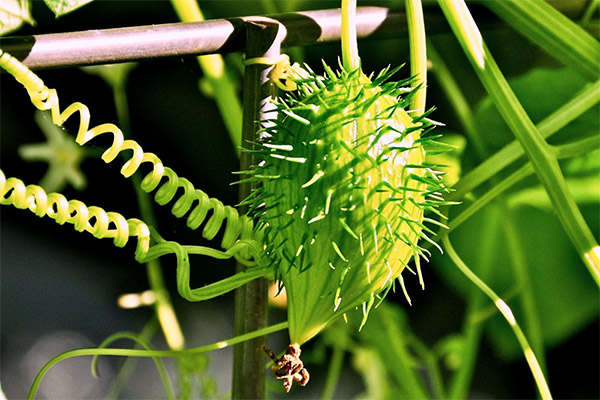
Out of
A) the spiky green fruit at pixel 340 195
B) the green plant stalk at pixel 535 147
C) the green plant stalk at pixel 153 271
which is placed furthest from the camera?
the green plant stalk at pixel 153 271

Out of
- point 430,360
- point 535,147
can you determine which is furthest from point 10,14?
point 430,360

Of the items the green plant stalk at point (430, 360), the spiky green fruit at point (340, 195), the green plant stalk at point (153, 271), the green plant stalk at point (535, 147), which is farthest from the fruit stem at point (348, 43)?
the green plant stalk at point (430, 360)

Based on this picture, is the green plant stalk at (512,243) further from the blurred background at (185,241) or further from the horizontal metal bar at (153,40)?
the horizontal metal bar at (153,40)

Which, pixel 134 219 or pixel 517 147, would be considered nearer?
pixel 134 219

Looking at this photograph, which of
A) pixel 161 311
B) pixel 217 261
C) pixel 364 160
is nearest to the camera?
pixel 364 160

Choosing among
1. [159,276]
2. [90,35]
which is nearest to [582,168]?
[159,276]

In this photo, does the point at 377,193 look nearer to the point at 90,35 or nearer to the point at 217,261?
the point at 90,35

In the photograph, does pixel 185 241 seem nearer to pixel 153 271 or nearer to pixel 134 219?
pixel 153 271
